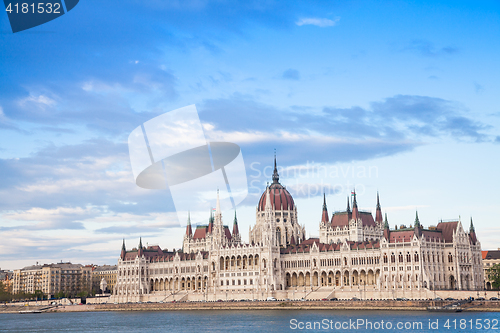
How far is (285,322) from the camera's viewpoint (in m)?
111

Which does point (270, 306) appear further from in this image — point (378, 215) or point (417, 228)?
point (378, 215)

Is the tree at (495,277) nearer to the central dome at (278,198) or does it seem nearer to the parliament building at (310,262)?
the parliament building at (310,262)

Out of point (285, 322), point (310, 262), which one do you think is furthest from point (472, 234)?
point (285, 322)

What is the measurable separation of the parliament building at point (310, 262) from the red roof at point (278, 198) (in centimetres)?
27

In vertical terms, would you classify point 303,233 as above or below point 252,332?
above

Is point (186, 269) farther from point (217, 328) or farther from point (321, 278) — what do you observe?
point (217, 328)

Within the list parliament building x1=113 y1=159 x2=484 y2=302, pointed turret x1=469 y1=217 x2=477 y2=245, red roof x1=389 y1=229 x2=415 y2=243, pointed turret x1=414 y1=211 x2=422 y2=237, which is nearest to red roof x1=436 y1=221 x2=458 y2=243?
parliament building x1=113 y1=159 x2=484 y2=302

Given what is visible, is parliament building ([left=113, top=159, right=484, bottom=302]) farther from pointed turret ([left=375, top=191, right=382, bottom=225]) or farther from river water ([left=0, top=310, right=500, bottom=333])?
river water ([left=0, top=310, right=500, bottom=333])

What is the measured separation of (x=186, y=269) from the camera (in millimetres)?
184875

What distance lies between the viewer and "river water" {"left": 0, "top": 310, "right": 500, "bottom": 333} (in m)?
96.8

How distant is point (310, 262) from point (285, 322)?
53985 millimetres

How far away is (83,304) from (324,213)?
66.0 m

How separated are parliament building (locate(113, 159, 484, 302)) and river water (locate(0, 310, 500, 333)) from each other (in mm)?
22434

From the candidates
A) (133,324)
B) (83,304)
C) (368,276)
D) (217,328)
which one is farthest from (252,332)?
(83,304)
